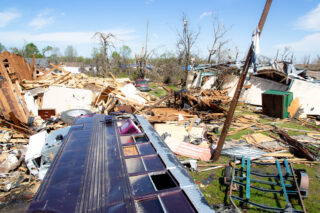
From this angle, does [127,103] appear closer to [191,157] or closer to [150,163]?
[191,157]

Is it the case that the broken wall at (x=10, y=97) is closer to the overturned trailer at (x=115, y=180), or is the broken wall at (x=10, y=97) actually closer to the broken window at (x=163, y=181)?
the overturned trailer at (x=115, y=180)

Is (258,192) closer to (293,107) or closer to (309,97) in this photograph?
(293,107)

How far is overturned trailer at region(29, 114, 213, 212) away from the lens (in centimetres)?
190

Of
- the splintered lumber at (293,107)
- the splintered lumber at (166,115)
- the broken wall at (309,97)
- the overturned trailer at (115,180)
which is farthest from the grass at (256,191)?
the broken wall at (309,97)

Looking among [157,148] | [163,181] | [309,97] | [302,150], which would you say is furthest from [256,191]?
[309,97]

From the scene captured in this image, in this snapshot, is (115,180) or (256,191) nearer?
(115,180)

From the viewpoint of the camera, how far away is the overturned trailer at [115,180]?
190 centimetres

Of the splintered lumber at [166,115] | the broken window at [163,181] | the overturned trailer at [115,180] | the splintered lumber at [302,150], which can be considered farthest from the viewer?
the splintered lumber at [166,115]

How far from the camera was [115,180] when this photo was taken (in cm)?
223

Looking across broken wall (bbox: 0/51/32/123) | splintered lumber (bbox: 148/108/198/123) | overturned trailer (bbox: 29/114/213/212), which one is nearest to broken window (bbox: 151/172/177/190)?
overturned trailer (bbox: 29/114/213/212)

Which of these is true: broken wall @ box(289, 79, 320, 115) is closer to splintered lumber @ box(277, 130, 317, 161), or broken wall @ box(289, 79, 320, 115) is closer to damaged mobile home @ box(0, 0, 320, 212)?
damaged mobile home @ box(0, 0, 320, 212)

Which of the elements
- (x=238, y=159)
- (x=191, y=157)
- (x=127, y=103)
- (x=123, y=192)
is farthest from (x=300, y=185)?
(x=127, y=103)

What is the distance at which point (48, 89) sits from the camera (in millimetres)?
9938

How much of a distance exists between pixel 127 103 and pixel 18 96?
17.1 ft
